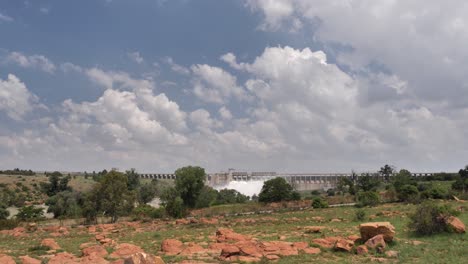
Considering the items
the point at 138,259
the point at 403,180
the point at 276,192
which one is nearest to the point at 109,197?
the point at 276,192

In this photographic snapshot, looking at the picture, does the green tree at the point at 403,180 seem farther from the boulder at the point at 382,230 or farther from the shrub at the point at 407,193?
the boulder at the point at 382,230

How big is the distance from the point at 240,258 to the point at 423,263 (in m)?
8.75

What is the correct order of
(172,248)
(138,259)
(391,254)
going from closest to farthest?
(138,259), (391,254), (172,248)

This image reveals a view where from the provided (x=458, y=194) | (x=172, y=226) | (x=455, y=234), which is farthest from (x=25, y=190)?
(x=455, y=234)

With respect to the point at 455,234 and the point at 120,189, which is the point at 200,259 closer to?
the point at 455,234

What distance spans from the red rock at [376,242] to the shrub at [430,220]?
237 inches

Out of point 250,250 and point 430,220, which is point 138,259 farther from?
point 430,220

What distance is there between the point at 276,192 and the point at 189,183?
19281 mm

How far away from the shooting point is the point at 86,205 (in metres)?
59.6

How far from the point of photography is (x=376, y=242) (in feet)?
70.4

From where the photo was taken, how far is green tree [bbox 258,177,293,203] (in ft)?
281

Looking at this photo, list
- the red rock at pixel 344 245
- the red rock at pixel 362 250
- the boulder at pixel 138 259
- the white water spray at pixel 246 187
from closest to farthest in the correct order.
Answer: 1. the boulder at pixel 138 259
2. the red rock at pixel 362 250
3. the red rock at pixel 344 245
4. the white water spray at pixel 246 187

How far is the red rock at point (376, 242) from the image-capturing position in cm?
2127

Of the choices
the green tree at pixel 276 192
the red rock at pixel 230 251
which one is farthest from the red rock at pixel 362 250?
the green tree at pixel 276 192
